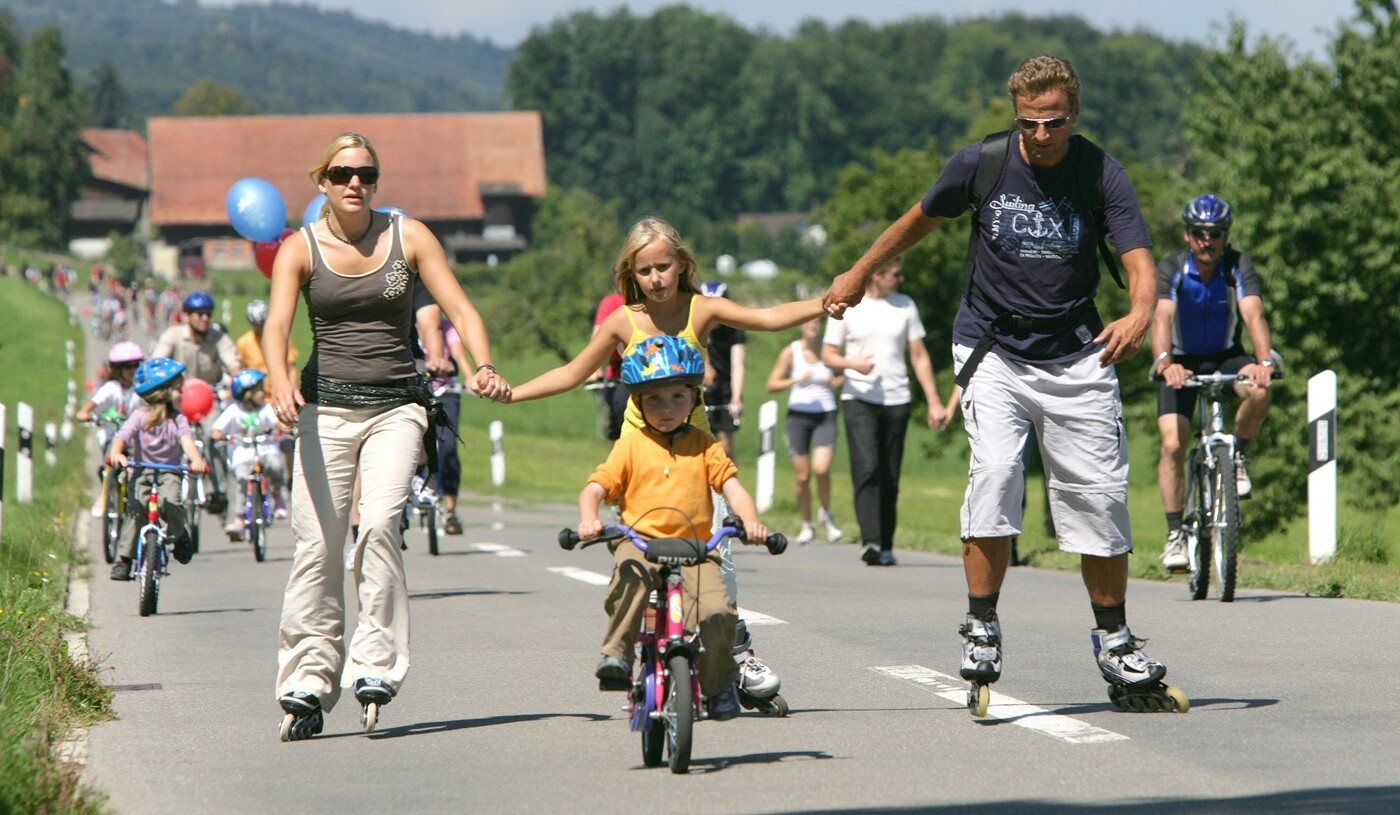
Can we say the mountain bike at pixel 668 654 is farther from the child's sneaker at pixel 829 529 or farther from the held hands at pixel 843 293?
the child's sneaker at pixel 829 529

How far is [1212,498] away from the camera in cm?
1134

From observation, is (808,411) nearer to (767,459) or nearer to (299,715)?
(767,459)

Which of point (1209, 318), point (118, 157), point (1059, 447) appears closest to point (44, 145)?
point (118, 157)

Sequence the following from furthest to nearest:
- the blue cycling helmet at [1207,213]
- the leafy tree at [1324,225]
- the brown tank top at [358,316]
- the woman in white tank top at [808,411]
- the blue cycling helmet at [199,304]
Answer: the leafy tree at [1324,225] → the woman in white tank top at [808,411] → the blue cycling helmet at [199,304] → the blue cycling helmet at [1207,213] → the brown tank top at [358,316]

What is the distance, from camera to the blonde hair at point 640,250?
7.38 meters

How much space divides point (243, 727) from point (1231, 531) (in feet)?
18.0

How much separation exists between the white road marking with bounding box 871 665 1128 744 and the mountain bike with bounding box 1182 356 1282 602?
9.90ft

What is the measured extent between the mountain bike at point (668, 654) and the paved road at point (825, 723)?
0.48 feet

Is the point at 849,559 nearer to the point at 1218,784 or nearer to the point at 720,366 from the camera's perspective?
the point at 720,366

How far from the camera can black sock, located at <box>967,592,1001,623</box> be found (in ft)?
23.8

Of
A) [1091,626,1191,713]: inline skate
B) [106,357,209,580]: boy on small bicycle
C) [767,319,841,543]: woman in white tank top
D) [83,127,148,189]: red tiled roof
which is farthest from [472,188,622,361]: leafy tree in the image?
[83,127,148,189]: red tiled roof

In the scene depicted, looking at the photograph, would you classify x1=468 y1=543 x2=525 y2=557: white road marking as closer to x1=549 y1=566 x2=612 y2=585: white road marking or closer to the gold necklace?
x1=549 y1=566 x2=612 y2=585: white road marking

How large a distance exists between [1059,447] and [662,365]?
1.49 metres

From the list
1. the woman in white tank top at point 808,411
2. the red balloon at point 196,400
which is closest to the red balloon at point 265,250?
the red balloon at point 196,400
